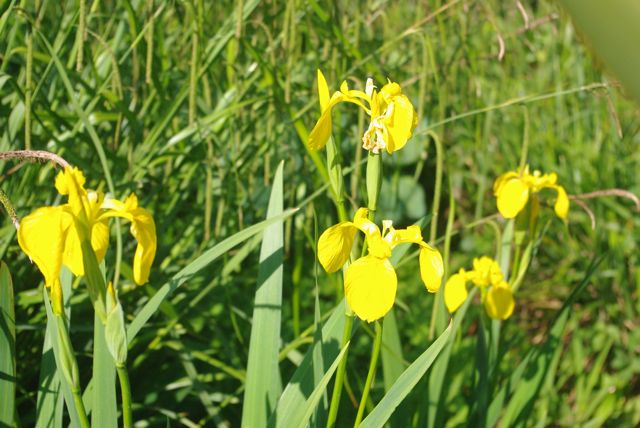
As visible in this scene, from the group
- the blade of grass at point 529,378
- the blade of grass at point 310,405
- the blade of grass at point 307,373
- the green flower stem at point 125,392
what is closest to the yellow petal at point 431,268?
the blade of grass at point 310,405

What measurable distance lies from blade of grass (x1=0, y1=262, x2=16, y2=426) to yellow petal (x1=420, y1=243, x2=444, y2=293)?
22.3 inches

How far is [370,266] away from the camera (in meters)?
0.82

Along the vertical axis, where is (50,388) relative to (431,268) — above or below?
below

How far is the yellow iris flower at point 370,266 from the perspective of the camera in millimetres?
805

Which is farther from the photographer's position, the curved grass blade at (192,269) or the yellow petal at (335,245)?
the curved grass blade at (192,269)

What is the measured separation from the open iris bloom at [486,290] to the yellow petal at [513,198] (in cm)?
9

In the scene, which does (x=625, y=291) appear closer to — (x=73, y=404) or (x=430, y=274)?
(x=430, y=274)

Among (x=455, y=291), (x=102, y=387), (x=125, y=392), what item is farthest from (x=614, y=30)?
(x=455, y=291)

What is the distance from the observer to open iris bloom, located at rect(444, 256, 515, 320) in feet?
4.38

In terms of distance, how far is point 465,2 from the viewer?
1.69 m

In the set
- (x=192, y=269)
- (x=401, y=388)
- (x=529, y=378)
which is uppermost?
(x=192, y=269)

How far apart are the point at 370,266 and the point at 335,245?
4cm

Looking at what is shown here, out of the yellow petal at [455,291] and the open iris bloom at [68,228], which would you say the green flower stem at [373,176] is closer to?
the open iris bloom at [68,228]

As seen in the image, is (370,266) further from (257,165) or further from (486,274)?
(257,165)
